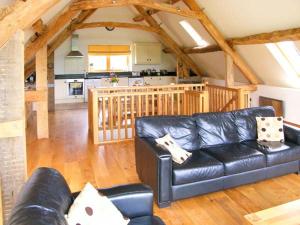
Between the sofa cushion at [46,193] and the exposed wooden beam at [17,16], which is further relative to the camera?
the exposed wooden beam at [17,16]

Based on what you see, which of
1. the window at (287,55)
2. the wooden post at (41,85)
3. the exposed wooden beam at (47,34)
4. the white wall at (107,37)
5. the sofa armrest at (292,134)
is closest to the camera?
the sofa armrest at (292,134)

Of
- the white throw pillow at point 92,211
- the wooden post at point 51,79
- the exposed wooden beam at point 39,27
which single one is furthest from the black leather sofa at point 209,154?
the wooden post at point 51,79

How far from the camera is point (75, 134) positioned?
6.09m

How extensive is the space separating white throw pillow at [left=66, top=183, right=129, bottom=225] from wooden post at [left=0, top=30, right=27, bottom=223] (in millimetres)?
1143

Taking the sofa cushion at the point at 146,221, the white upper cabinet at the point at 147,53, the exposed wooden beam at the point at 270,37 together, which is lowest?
the sofa cushion at the point at 146,221

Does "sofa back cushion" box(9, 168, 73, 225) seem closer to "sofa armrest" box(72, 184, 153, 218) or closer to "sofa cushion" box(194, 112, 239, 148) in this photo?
"sofa armrest" box(72, 184, 153, 218)

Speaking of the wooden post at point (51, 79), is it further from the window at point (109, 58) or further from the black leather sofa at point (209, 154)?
the black leather sofa at point (209, 154)

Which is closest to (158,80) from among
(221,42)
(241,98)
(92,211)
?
(221,42)

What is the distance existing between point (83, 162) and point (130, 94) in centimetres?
176

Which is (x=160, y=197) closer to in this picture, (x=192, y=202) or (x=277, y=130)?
(x=192, y=202)

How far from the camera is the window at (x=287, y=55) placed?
5850 millimetres

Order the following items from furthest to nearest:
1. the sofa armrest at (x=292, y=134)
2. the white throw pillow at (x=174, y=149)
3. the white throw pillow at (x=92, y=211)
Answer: the sofa armrest at (x=292, y=134), the white throw pillow at (x=174, y=149), the white throw pillow at (x=92, y=211)

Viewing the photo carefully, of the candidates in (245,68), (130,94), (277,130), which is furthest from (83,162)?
(245,68)

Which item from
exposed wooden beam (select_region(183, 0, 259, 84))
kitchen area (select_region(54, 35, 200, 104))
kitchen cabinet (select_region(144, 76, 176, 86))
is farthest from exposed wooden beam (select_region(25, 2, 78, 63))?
kitchen cabinet (select_region(144, 76, 176, 86))
